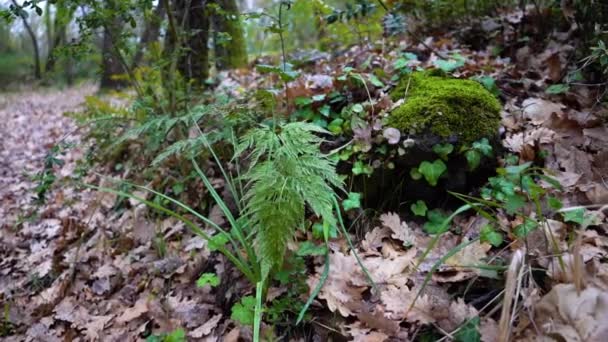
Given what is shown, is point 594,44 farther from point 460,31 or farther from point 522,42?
point 460,31

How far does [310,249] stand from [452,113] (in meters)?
1.12

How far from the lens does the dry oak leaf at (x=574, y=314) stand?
113cm

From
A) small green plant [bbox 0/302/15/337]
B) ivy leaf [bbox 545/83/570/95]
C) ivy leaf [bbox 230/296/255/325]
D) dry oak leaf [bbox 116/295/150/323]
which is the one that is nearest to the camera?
ivy leaf [bbox 230/296/255/325]

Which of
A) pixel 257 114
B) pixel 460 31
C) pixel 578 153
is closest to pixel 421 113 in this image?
pixel 578 153

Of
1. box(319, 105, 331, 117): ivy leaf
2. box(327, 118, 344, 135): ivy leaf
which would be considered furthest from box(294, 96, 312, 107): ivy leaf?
box(327, 118, 344, 135): ivy leaf

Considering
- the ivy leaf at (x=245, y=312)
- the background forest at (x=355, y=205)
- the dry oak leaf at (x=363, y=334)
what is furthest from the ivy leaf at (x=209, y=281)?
the dry oak leaf at (x=363, y=334)

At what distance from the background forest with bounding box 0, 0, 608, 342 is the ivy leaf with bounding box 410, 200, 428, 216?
16mm

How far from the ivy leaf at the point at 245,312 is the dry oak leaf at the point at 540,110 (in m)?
1.97

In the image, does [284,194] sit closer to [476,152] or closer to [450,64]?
[476,152]

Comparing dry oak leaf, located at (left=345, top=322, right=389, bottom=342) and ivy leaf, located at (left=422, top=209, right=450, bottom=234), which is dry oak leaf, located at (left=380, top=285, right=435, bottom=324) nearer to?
dry oak leaf, located at (left=345, top=322, right=389, bottom=342)

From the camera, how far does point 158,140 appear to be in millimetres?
2822

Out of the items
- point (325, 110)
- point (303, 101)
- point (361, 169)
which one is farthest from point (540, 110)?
point (303, 101)

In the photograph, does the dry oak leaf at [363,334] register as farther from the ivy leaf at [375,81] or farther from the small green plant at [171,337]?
the ivy leaf at [375,81]

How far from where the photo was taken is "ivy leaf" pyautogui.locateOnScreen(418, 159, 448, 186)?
2031 millimetres
